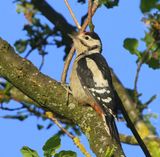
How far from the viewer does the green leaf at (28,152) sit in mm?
1839

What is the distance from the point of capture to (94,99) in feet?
13.3

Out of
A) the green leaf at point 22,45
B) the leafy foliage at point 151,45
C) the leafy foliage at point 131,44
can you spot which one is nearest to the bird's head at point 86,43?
the green leaf at point 22,45

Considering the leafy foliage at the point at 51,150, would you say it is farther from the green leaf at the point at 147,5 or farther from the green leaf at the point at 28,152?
the green leaf at the point at 147,5

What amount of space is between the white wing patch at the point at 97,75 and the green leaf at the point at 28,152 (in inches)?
89.4

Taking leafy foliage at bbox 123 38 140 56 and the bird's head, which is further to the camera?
the bird's head

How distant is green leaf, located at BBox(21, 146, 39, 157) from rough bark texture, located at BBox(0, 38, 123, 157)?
0.79 metres

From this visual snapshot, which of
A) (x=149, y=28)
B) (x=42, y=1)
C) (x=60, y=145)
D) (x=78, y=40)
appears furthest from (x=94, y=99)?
(x=42, y=1)

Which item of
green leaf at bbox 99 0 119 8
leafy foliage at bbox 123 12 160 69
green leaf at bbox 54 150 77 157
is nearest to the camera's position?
green leaf at bbox 54 150 77 157

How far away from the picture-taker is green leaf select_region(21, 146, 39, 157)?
1839mm

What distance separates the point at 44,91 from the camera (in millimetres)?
2771

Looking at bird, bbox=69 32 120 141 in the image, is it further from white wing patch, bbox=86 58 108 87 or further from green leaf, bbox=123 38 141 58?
green leaf, bbox=123 38 141 58

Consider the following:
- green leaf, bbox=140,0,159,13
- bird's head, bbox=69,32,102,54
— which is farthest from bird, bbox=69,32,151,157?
green leaf, bbox=140,0,159,13

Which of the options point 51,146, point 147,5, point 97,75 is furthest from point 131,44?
point 147,5

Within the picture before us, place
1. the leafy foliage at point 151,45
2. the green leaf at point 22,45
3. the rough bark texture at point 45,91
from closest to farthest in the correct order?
1. the rough bark texture at point 45,91
2. the leafy foliage at point 151,45
3. the green leaf at point 22,45
